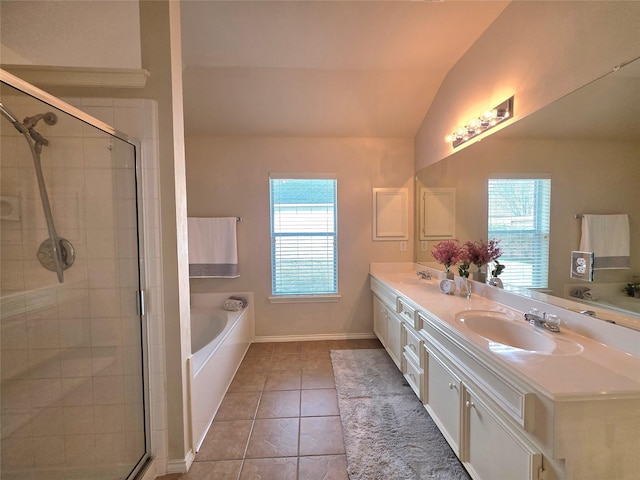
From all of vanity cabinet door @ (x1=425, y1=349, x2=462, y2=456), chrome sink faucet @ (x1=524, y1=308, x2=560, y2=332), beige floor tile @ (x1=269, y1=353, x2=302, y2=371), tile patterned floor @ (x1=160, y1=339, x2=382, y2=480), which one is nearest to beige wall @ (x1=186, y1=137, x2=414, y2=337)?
beige floor tile @ (x1=269, y1=353, x2=302, y2=371)

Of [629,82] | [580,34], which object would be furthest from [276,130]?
[629,82]

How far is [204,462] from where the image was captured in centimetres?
148

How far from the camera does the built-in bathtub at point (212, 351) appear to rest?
5.20ft

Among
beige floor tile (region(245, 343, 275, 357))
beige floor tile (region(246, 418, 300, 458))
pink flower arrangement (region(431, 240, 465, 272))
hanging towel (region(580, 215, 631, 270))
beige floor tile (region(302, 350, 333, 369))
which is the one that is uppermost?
hanging towel (region(580, 215, 631, 270))

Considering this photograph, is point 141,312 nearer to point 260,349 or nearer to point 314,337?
point 260,349

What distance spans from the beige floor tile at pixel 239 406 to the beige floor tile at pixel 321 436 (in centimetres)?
40

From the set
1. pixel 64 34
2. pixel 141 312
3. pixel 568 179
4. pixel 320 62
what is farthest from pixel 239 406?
pixel 320 62

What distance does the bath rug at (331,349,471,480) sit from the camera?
1.39m

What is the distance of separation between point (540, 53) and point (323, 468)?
2.61 meters

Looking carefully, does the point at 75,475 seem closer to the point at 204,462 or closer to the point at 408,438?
the point at 204,462

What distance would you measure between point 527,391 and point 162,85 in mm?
2111

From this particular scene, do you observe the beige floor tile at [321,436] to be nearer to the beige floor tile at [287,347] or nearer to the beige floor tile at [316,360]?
the beige floor tile at [316,360]

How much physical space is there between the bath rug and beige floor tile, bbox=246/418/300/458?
1.10 ft

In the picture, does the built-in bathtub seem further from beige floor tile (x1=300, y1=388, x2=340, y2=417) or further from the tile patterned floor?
beige floor tile (x1=300, y1=388, x2=340, y2=417)
